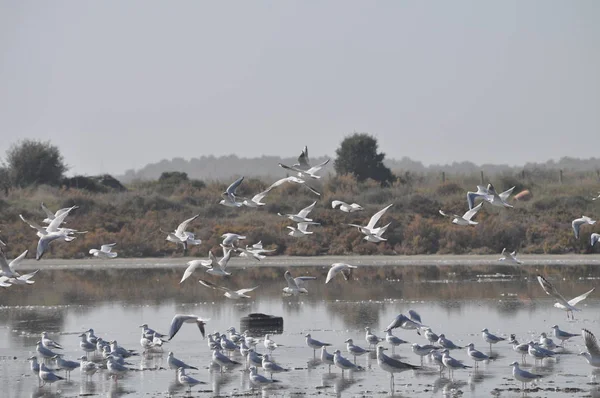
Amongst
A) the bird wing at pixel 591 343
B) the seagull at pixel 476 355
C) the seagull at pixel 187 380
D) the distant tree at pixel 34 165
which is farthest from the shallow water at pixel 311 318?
the distant tree at pixel 34 165

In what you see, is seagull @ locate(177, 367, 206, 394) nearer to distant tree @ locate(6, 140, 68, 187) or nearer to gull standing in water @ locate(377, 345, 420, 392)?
gull standing in water @ locate(377, 345, 420, 392)

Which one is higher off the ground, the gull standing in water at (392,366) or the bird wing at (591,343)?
the bird wing at (591,343)

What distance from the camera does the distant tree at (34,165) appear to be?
6669cm

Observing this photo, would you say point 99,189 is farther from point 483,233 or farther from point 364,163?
point 483,233

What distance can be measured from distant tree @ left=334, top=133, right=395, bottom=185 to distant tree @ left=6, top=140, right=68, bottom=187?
1703cm

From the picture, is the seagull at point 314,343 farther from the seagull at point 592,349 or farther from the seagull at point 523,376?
the seagull at point 592,349

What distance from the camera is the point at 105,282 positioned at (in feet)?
125

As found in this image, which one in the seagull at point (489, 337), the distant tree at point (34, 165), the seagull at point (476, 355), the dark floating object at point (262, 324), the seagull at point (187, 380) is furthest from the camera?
the distant tree at point (34, 165)

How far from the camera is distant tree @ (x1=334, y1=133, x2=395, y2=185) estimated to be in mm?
70938

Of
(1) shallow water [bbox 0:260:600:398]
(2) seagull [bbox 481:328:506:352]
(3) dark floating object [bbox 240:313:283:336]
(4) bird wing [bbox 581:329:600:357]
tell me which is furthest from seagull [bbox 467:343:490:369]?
(3) dark floating object [bbox 240:313:283:336]

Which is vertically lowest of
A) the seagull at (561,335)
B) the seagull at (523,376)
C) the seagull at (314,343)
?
the seagull at (523,376)

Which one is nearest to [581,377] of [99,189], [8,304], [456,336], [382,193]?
[456,336]

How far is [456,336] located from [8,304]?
46.9 feet

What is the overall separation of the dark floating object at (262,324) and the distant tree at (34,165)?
42734mm
